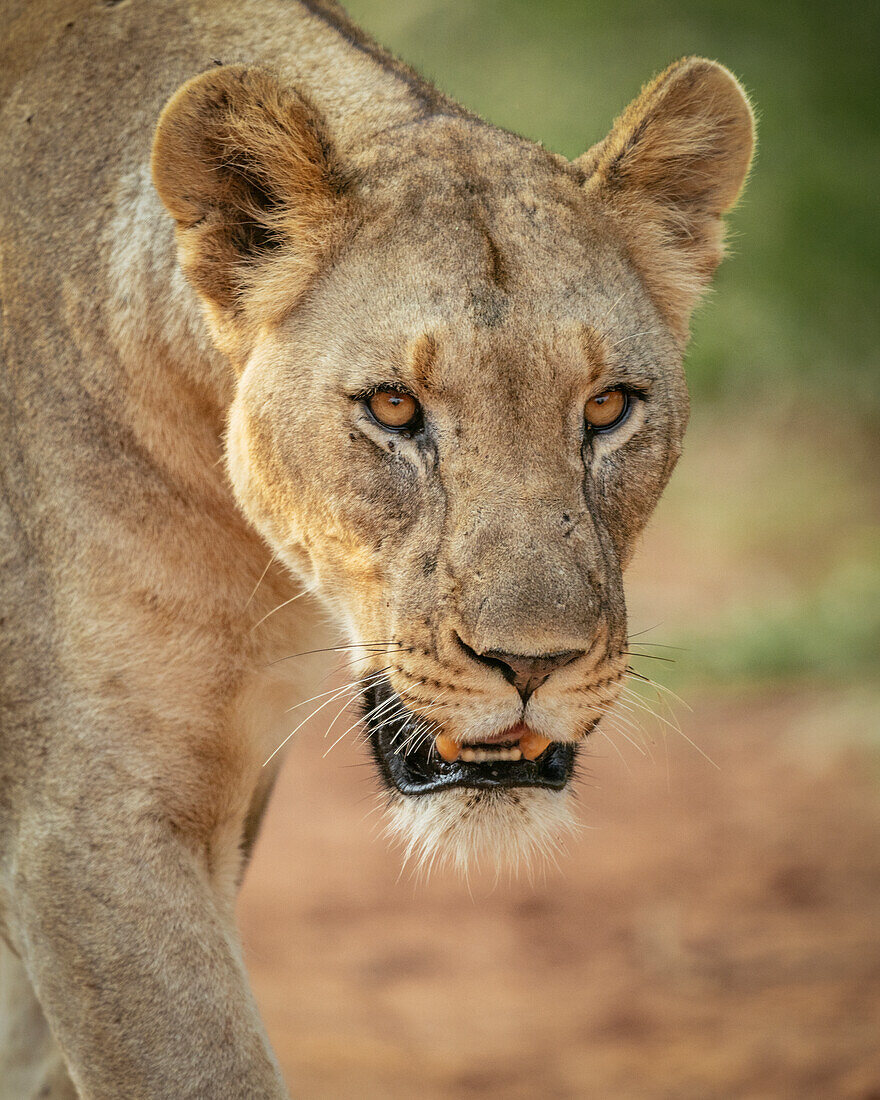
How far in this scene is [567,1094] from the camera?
450 centimetres

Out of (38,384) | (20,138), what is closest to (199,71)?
(20,138)

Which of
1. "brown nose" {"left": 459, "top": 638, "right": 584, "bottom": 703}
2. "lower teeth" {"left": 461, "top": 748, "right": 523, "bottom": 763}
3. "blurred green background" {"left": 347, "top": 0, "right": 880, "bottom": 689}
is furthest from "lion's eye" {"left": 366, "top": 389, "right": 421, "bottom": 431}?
"blurred green background" {"left": 347, "top": 0, "right": 880, "bottom": 689}

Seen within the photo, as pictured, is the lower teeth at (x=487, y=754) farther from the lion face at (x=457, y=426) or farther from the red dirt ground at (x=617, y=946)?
the red dirt ground at (x=617, y=946)

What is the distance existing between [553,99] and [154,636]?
304 inches

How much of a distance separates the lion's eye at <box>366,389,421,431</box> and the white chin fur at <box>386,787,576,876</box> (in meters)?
0.61

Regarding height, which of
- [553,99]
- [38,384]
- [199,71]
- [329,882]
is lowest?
[329,882]

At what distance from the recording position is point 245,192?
261cm

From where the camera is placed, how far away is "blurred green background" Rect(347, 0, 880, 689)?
8.33 metres

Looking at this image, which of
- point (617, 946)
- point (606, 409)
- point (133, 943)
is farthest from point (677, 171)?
point (617, 946)

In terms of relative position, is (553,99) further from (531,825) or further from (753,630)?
(531,825)

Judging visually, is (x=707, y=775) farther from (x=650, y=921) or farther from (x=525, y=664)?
(x=525, y=664)

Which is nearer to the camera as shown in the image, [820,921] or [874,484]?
[820,921]

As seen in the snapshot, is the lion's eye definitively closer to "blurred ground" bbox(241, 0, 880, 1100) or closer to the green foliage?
"blurred ground" bbox(241, 0, 880, 1100)

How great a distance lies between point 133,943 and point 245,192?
1323 millimetres
